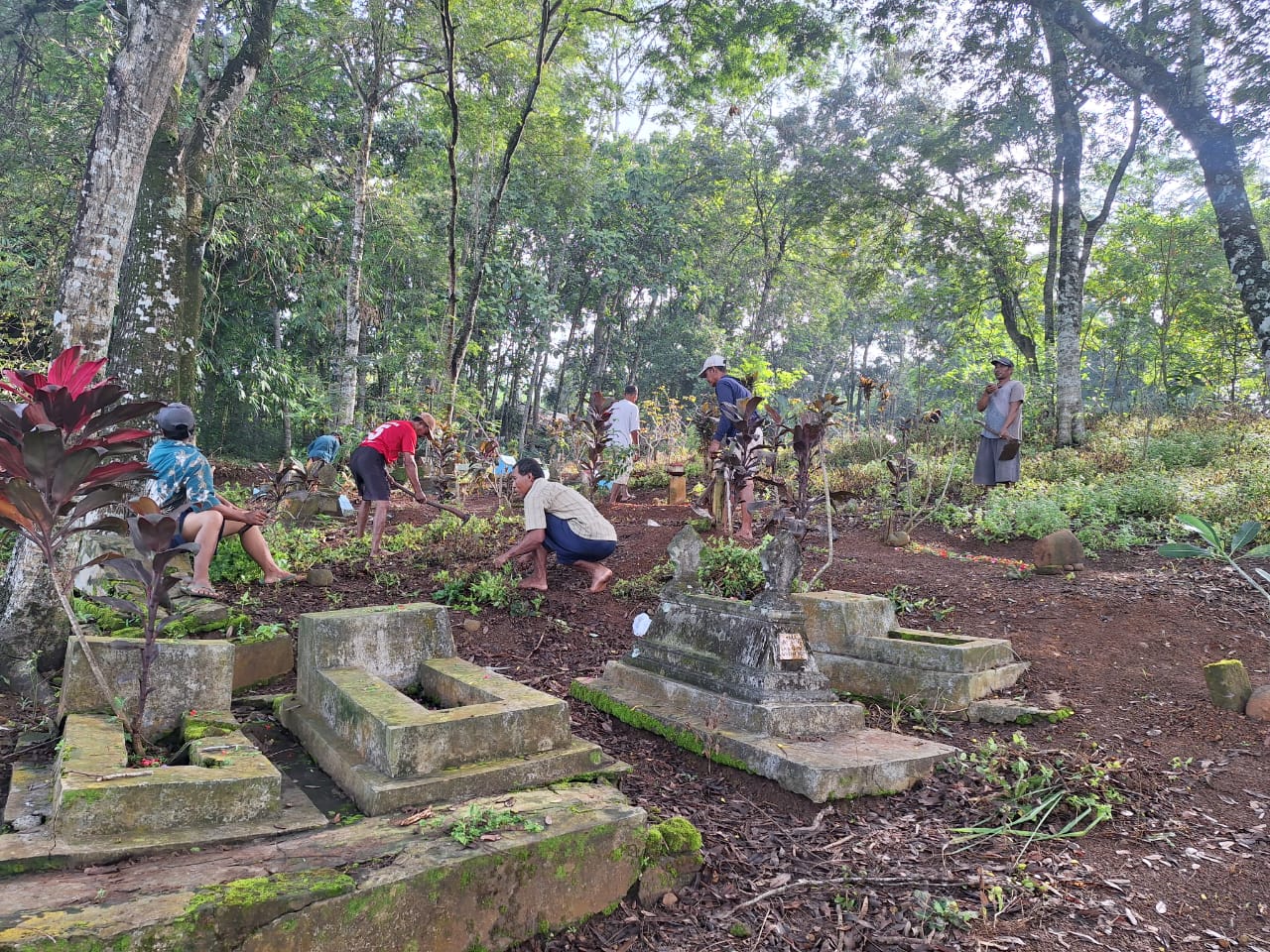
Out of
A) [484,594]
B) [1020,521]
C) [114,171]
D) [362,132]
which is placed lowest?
[484,594]

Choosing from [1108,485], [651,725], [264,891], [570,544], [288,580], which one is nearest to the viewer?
[264,891]

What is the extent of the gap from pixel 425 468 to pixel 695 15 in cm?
757

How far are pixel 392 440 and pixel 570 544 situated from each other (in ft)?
7.38

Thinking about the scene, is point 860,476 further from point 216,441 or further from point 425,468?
point 216,441

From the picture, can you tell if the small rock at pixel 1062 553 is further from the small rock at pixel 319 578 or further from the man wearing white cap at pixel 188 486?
the man wearing white cap at pixel 188 486

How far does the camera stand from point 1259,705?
3.72 m

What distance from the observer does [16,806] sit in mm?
2139

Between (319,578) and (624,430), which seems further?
(624,430)

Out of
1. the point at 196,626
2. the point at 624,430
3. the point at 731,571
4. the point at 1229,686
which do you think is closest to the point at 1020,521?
the point at 1229,686

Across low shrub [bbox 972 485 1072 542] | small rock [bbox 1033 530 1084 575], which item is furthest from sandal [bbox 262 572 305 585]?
low shrub [bbox 972 485 1072 542]

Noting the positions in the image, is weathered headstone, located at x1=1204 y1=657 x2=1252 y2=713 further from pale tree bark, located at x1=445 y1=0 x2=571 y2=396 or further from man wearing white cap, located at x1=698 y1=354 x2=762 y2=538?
pale tree bark, located at x1=445 y1=0 x2=571 y2=396

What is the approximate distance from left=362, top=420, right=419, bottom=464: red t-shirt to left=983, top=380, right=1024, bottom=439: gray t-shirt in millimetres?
6624

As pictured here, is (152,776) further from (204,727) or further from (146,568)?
(146,568)

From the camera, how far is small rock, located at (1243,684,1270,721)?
3.69m
